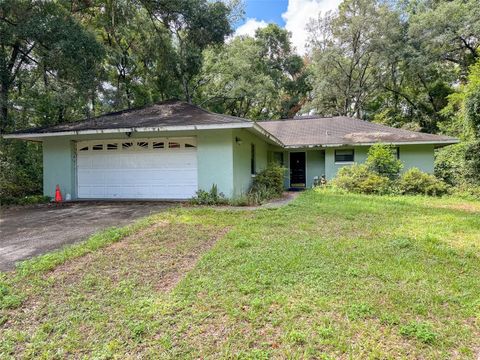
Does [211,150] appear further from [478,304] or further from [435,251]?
[478,304]

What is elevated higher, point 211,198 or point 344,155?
point 344,155

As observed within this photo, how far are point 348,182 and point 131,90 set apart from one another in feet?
47.6

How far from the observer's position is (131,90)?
18.9 metres

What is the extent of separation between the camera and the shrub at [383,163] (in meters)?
12.2

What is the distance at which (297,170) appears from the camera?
16.2 meters

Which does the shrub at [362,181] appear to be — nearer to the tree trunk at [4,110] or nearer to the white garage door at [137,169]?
the white garage door at [137,169]

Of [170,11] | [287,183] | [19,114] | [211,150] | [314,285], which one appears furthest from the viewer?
[287,183]

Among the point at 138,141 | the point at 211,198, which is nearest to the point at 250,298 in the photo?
the point at 211,198

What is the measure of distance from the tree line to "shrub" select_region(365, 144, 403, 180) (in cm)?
310

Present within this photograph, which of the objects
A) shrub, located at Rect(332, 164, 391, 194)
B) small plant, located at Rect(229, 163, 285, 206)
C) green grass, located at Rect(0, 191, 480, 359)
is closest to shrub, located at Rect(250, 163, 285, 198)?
small plant, located at Rect(229, 163, 285, 206)

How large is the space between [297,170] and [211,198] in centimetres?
834

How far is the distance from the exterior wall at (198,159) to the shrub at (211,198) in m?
0.15

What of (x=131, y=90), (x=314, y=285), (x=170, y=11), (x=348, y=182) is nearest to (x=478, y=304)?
(x=314, y=285)

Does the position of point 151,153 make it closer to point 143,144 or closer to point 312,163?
point 143,144
